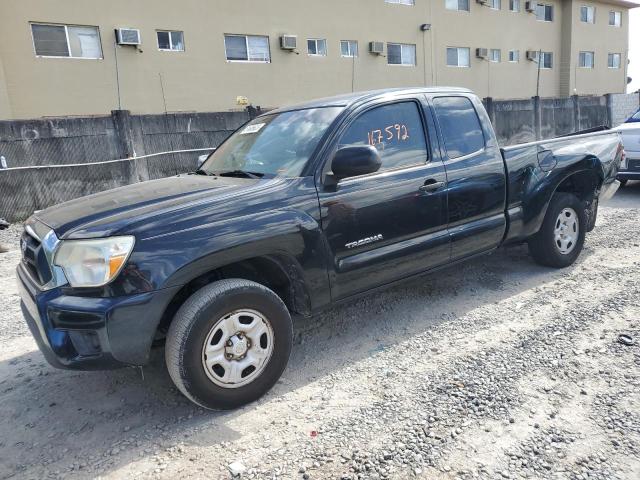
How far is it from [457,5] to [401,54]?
446cm

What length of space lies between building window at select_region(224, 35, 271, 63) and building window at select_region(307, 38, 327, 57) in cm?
174

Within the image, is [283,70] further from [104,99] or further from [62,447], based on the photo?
[62,447]

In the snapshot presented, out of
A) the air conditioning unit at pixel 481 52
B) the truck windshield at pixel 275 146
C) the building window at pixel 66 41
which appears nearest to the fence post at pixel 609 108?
the air conditioning unit at pixel 481 52

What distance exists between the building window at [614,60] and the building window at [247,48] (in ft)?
79.9

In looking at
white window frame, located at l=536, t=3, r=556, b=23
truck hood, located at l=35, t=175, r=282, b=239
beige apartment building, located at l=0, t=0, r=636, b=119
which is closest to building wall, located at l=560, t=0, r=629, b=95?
white window frame, located at l=536, t=3, r=556, b=23

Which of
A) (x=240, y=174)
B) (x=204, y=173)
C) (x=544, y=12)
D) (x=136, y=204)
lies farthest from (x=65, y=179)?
(x=544, y=12)

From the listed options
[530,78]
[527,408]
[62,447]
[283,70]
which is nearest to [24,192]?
[62,447]

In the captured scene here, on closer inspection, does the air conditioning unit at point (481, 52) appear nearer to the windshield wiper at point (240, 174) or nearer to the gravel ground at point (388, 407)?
the gravel ground at point (388, 407)

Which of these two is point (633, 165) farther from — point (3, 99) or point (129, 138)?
point (3, 99)

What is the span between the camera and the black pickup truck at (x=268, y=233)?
2576 millimetres

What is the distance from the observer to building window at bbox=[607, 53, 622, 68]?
30.1m

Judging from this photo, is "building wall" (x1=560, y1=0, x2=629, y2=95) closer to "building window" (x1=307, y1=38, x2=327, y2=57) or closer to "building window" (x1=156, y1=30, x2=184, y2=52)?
"building window" (x1=307, y1=38, x2=327, y2=57)

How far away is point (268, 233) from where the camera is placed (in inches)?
115

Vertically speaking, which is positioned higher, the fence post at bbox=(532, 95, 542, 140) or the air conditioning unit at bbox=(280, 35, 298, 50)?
the air conditioning unit at bbox=(280, 35, 298, 50)
